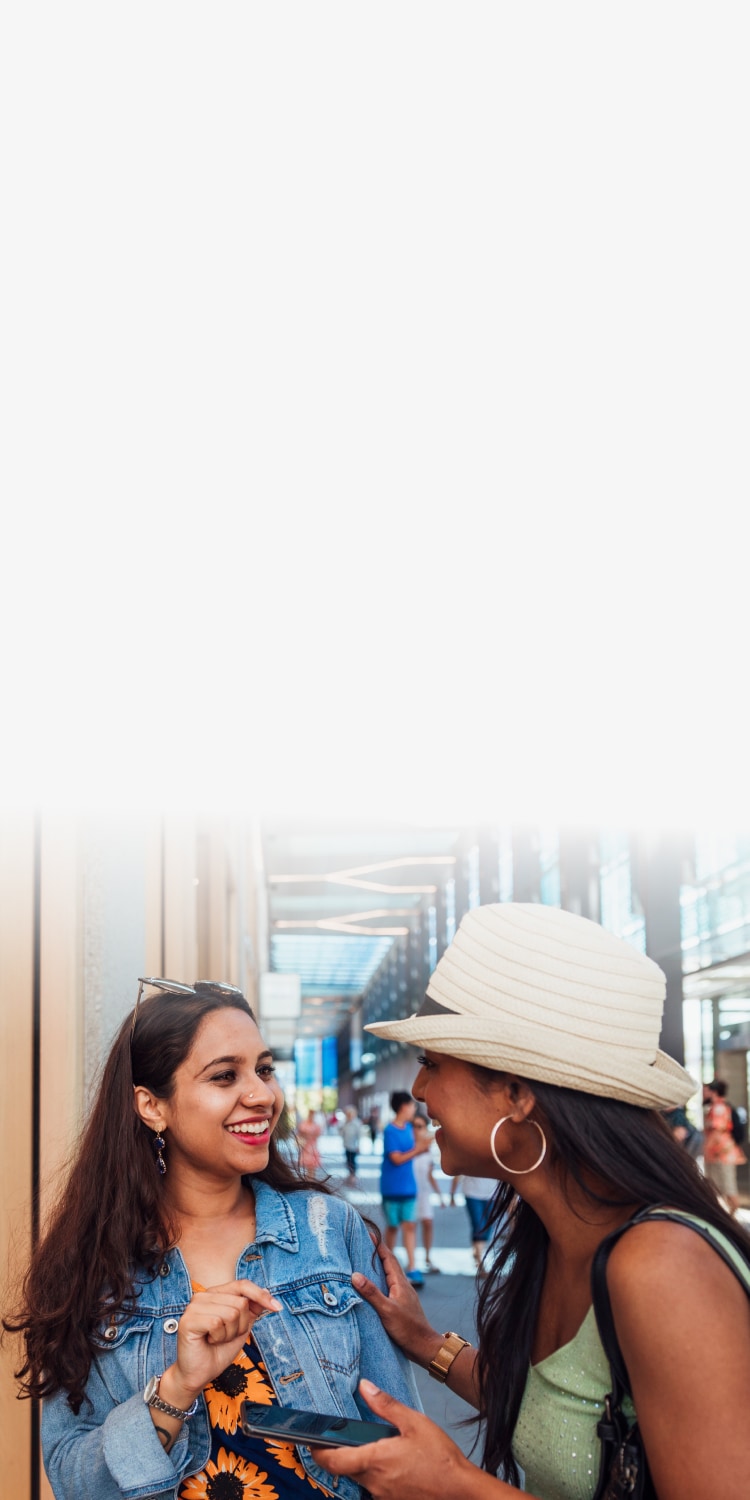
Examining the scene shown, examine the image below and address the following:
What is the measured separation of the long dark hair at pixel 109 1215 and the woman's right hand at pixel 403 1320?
216 millimetres

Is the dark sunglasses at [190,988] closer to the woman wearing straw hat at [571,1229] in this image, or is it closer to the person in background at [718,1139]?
the woman wearing straw hat at [571,1229]

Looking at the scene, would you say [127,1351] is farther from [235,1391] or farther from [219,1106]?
[219,1106]

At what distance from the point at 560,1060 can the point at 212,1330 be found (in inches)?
21.8

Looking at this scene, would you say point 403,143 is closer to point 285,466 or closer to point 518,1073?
point 285,466

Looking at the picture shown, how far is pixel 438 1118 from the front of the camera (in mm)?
1738

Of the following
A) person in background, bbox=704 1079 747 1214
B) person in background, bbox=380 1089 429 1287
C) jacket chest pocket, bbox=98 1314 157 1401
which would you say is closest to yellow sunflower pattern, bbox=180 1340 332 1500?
jacket chest pocket, bbox=98 1314 157 1401

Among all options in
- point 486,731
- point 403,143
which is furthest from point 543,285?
point 486,731

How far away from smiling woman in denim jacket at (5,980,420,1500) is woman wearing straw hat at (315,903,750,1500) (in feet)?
0.82

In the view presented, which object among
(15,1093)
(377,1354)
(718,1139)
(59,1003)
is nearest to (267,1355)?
(377,1354)

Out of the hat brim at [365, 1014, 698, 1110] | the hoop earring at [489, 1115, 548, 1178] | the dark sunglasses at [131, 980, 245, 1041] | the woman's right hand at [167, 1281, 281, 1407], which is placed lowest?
the woman's right hand at [167, 1281, 281, 1407]

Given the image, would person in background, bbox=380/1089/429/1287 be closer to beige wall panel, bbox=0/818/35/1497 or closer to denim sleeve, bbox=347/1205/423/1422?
beige wall panel, bbox=0/818/35/1497

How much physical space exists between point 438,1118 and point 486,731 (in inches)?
141

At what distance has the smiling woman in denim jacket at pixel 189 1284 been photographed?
174cm

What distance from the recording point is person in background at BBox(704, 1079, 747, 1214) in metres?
10.4
